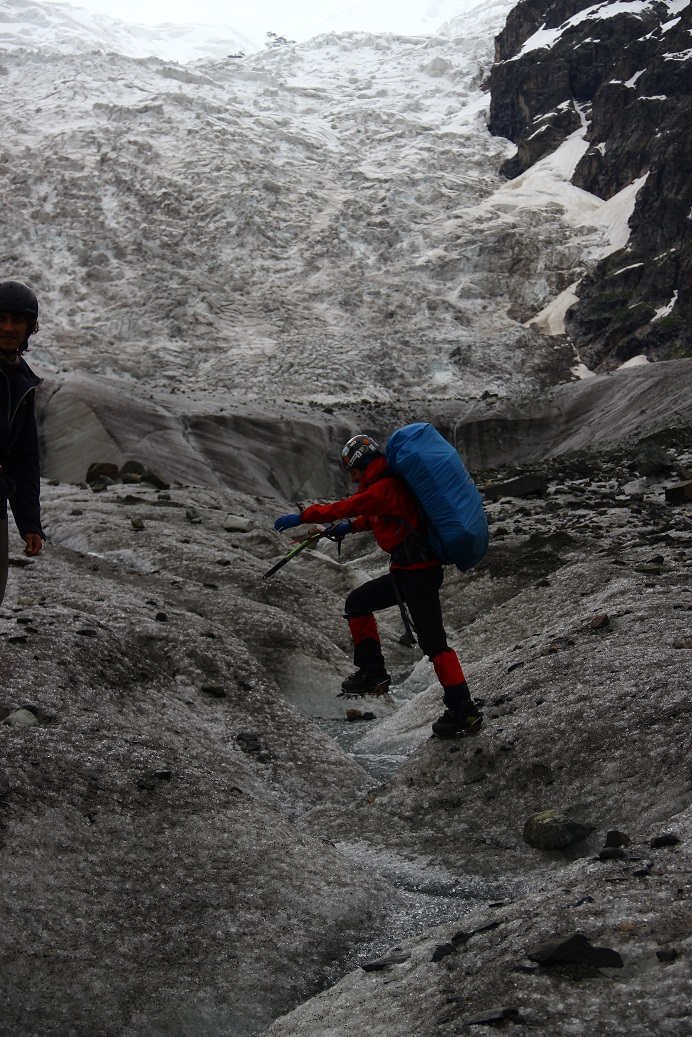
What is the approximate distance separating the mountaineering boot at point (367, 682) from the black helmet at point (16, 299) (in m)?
3.78

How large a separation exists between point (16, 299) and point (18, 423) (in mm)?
706

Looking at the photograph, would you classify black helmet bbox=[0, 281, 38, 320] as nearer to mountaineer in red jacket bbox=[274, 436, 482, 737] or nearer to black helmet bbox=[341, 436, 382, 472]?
mountaineer in red jacket bbox=[274, 436, 482, 737]

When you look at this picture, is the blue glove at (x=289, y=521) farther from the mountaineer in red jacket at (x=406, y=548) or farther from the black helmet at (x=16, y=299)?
the black helmet at (x=16, y=299)

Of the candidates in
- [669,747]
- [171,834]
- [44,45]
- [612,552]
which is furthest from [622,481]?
[44,45]

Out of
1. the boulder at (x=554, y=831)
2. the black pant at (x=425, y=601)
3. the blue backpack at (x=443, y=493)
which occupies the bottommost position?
the boulder at (x=554, y=831)

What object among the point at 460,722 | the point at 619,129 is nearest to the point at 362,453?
the point at 460,722

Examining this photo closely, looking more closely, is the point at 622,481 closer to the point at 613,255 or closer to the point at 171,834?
the point at 171,834

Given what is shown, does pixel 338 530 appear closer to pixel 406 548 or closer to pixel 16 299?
pixel 406 548

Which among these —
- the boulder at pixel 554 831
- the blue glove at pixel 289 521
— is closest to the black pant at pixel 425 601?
the blue glove at pixel 289 521

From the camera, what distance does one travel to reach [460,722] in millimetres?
7340

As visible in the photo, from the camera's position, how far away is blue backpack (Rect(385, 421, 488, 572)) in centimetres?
690

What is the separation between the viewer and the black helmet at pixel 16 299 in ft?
18.2

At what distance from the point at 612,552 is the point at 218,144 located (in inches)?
2717

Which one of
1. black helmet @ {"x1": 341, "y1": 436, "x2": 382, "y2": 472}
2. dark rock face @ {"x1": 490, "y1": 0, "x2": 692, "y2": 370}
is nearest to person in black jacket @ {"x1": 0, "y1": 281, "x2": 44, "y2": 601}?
black helmet @ {"x1": 341, "y1": 436, "x2": 382, "y2": 472}
